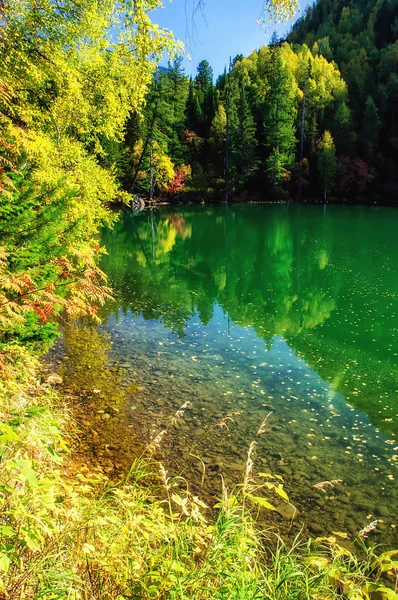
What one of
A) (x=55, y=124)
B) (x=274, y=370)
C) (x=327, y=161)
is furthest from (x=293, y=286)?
(x=327, y=161)

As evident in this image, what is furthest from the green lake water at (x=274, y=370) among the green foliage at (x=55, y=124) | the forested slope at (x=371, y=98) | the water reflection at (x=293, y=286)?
the forested slope at (x=371, y=98)

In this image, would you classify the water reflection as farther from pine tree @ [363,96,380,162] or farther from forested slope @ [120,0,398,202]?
pine tree @ [363,96,380,162]

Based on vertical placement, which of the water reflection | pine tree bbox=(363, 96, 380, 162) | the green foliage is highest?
pine tree bbox=(363, 96, 380, 162)

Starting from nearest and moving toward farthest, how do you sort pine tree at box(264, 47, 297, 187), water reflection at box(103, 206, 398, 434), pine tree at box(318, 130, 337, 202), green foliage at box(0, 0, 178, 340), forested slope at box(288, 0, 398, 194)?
green foliage at box(0, 0, 178, 340) < water reflection at box(103, 206, 398, 434) < pine tree at box(318, 130, 337, 202) < pine tree at box(264, 47, 297, 187) < forested slope at box(288, 0, 398, 194)

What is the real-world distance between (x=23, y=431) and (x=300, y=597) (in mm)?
2459

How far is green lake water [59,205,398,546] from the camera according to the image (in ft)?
19.7

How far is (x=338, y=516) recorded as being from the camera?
5.29 m

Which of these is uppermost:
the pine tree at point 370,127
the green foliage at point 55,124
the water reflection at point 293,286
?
the pine tree at point 370,127

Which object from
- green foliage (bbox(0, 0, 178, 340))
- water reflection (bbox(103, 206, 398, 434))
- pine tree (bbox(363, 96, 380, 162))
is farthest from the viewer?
pine tree (bbox(363, 96, 380, 162))

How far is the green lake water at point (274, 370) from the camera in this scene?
5992mm

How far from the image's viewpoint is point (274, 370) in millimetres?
9695

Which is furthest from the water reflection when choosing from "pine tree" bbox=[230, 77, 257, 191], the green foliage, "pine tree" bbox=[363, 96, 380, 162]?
"pine tree" bbox=[363, 96, 380, 162]

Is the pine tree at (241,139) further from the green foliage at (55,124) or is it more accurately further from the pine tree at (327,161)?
the green foliage at (55,124)

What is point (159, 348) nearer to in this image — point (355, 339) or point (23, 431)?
point (355, 339)
